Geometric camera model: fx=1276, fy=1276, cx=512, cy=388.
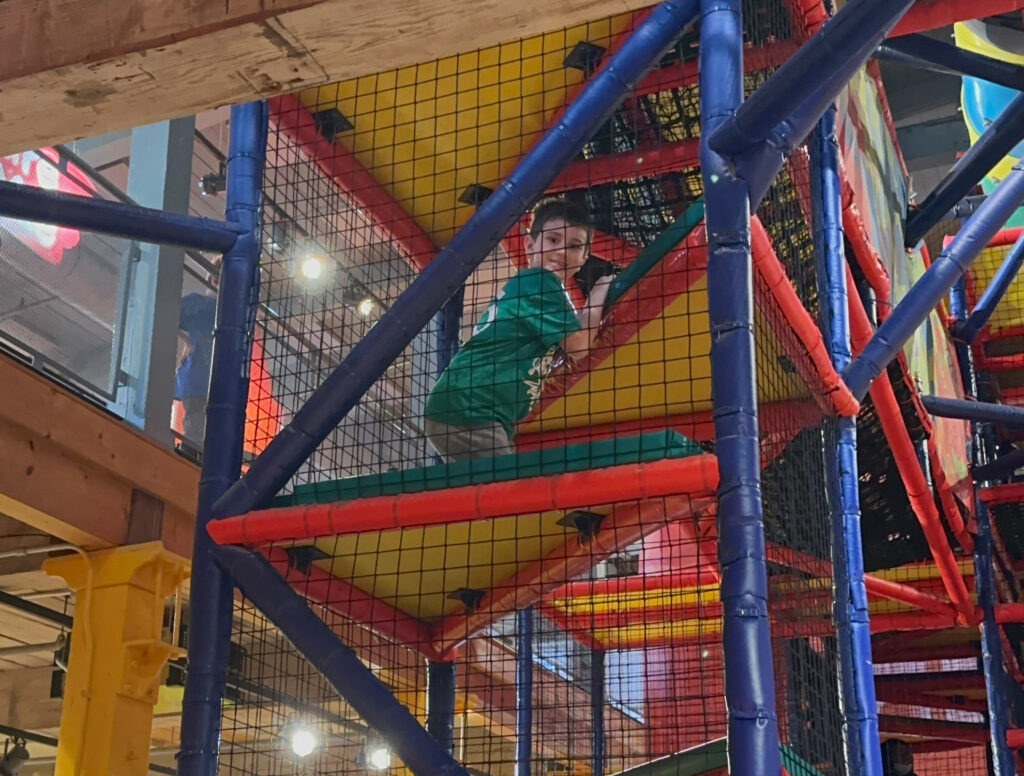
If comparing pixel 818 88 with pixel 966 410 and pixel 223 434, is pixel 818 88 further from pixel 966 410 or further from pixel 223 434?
pixel 966 410

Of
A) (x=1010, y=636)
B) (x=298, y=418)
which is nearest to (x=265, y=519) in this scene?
(x=298, y=418)

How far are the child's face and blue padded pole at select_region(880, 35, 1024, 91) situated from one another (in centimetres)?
306

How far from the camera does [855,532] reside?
15.3ft

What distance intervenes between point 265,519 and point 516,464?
2.32 ft

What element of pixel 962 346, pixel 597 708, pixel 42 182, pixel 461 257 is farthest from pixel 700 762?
pixel 962 346

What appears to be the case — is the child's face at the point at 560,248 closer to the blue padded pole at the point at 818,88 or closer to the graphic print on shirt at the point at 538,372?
the graphic print on shirt at the point at 538,372

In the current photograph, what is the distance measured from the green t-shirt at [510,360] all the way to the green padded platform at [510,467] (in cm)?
34

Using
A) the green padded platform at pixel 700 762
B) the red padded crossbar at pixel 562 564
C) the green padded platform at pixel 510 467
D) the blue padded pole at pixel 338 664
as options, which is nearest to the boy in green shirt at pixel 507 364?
the green padded platform at pixel 510 467

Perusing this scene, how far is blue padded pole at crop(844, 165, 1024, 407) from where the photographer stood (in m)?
4.67

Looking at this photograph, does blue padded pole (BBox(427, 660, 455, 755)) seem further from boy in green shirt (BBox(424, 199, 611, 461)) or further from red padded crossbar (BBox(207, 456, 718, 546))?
red padded crossbar (BBox(207, 456, 718, 546))

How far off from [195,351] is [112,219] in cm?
401

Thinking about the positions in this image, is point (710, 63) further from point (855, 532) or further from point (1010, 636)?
point (1010, 636)

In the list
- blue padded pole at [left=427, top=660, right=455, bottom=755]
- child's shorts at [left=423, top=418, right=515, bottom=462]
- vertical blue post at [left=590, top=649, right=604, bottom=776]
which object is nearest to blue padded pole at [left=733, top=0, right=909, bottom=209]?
child's shorts at [left=423, top=418, right=515, bottom=462]

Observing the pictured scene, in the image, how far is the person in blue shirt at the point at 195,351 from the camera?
7.34 metres
